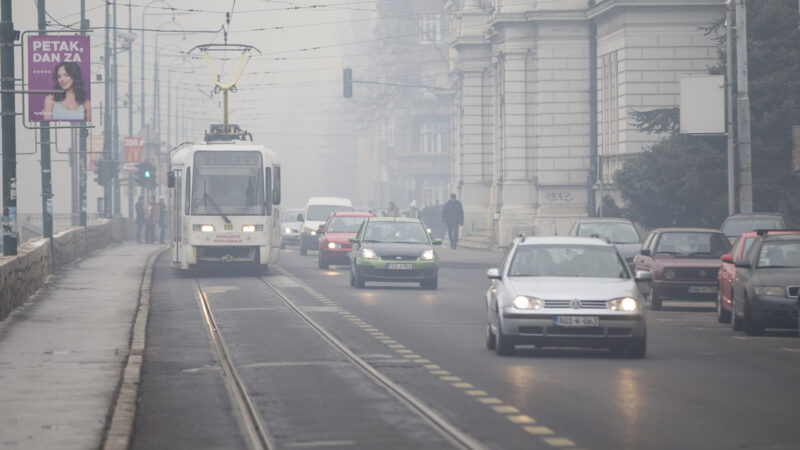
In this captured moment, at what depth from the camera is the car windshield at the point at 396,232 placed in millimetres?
32938

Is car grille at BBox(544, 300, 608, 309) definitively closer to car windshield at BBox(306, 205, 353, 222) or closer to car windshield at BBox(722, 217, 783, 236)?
car windshield at BBox(722, 217, 783, 236)

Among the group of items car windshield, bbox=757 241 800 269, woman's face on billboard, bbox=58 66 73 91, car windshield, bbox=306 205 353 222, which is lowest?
car windshield, bbox=757 241 800 269

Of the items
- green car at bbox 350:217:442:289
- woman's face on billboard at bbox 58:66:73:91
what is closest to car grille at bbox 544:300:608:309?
green car at bbox 350:217:442:289

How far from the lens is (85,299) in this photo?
2808 cm

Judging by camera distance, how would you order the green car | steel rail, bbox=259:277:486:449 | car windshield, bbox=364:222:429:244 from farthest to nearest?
car windshield, bbox=364:222:429:244
the green car
steel rail, bbox=259:277:486:449

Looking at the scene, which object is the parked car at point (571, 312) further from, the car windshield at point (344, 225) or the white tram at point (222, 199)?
the car windshield at point (344, 225)

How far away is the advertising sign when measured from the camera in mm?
31938

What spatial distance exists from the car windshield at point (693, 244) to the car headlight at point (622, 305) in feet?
35.6

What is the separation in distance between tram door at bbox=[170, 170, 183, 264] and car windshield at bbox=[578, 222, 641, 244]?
897 cm

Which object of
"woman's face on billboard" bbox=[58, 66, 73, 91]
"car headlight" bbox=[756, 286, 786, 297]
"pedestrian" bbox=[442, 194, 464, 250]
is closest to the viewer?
"car headlight" bbox=[756, 286, 786, 297]

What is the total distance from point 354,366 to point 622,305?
9.49 feet

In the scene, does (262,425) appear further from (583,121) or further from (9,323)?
(583,121)

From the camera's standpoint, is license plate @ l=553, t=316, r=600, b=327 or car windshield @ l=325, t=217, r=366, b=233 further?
car windshield @ l=325, t=217, r=366, b=233

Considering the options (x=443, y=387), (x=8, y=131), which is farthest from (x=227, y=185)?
(x=443, y=387)
